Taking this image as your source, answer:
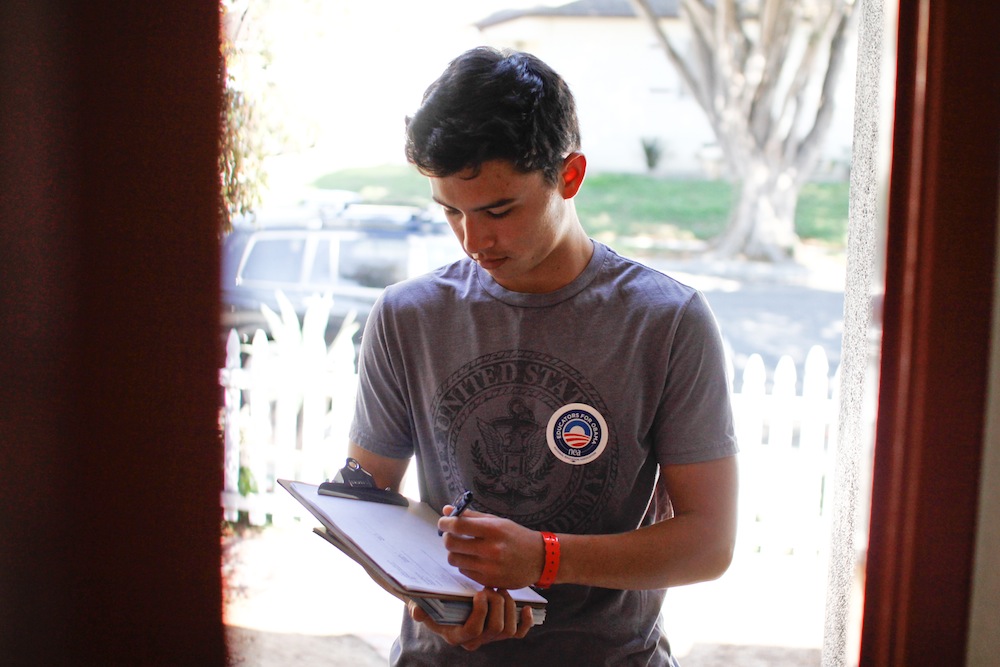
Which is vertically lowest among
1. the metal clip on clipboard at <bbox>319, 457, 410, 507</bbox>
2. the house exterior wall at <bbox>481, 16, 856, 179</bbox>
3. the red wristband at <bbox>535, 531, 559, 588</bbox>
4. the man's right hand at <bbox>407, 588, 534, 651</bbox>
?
the man's right hand at <bbox>407, 588, 534, 651</bbox>

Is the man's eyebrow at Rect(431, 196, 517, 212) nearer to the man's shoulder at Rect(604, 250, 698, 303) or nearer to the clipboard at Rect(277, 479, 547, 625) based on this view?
the man's shoulder at Rect(604, 250, 698, 303)

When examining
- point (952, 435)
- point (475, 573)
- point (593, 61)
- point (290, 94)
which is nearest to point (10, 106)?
point (475, 573)

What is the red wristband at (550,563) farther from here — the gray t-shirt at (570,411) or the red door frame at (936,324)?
the red door frame at (936,324)

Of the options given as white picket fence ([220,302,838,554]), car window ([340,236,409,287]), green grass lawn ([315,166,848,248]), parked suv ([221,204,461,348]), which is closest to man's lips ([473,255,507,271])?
white picket fence ([220,302,838,554])

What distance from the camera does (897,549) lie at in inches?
63.3

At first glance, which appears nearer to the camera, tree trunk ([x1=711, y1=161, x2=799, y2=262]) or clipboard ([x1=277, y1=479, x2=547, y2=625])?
clipboard ([x1=277, y1=479, x2=547, y2=625])

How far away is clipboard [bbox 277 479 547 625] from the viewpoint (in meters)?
1.18

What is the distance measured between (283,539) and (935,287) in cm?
398

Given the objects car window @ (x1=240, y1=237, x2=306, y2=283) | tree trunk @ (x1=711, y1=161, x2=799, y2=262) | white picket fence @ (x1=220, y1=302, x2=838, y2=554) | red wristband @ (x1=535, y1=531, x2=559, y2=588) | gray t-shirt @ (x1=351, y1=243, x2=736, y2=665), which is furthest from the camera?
tree trunk @ (x1=711, y1=161, x2=799, y2=262)

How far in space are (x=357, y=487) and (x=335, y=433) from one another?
3.50 metres

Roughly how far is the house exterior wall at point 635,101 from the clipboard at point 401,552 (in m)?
15.6

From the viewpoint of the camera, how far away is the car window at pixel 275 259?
6.31 meters

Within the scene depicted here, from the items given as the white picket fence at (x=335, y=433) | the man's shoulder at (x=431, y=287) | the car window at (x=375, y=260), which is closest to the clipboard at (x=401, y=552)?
the man's shoulder at (x=431, y=287)

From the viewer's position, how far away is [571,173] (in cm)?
144
